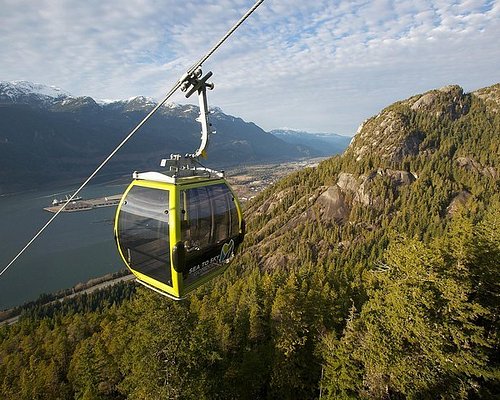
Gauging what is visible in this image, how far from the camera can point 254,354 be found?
18297 millimetres

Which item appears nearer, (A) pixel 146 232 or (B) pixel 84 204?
(A) pixel 146 232

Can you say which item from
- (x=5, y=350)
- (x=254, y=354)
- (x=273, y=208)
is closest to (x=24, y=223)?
(x=273, y=208)

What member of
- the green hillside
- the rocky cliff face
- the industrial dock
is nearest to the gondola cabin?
the green hillside

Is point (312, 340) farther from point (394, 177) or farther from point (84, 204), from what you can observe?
point (84, 204)

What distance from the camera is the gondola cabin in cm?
615

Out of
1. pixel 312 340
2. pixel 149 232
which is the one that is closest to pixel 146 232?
pixel 149 232

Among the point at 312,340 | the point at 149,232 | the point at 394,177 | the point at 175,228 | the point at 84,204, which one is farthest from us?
the point at 84,204

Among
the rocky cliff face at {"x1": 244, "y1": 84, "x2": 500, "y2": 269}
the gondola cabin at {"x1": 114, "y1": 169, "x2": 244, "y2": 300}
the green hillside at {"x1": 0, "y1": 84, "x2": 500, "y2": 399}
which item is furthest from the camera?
the rocky cliff face at {"x1": 244, "y1": 84, "x2": 500, "y2": 269}

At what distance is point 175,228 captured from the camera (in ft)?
19.7

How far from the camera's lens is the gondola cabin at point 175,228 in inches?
242

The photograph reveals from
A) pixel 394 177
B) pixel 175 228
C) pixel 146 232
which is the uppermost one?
pixel 175 228

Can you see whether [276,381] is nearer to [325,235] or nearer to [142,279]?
[142,279]

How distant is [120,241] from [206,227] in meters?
1.89

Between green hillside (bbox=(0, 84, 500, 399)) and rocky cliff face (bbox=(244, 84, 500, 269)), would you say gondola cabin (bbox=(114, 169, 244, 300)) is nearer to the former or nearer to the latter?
green hillside (bbox=(0, 84, 500, 399))
